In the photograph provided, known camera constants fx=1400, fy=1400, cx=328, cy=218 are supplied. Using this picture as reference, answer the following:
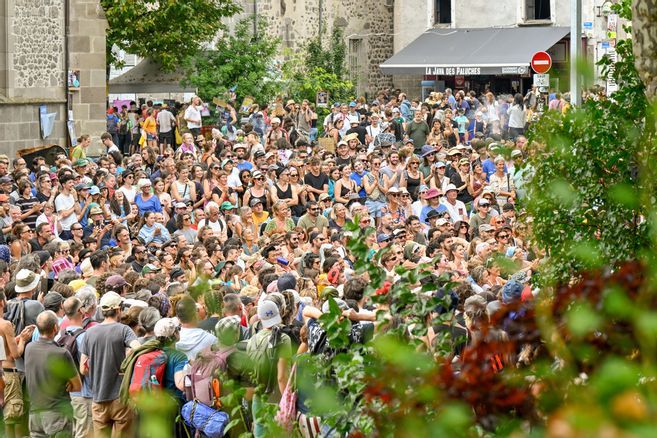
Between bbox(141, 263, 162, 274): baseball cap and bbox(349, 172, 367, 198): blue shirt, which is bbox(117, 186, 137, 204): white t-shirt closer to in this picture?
bbox(349, 172, 367, 198): blue shirt

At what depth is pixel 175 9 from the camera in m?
35.5

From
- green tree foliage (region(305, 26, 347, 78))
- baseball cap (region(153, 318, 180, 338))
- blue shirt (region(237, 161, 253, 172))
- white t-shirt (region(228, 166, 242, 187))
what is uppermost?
green tree foliage (region(305, 26, 347, 78))

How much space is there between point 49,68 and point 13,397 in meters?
18.0

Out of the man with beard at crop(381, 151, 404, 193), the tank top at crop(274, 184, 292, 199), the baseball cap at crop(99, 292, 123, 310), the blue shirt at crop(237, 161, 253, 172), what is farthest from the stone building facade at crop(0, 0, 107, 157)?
the baseball cap at crop(99, 292, 123, 310)

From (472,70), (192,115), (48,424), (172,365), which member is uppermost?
(472,70)

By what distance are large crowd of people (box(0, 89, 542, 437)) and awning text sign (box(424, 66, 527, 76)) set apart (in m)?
11.7

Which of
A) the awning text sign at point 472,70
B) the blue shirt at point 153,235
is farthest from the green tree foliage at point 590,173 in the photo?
the awning text sign at point 472,70

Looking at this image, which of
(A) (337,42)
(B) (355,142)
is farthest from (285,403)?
(A) (337,42)

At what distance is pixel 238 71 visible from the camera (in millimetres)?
31719

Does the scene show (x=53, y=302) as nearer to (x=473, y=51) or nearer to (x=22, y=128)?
(x=22, y=128)

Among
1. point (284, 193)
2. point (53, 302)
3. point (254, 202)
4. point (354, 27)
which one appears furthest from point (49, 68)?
point (354, 27)

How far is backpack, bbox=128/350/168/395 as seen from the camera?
29.2ft

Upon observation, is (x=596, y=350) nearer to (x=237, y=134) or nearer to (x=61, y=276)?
(x=61, y=276)

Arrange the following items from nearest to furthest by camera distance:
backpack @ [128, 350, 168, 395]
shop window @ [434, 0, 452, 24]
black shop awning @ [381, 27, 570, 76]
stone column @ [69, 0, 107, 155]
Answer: backpack @ [128, 350, 168, 395] < stone column @ [69, 0, 107, 155] < black shop awning @ [381, 27, 570, 76] < shop window @ [434, 0, 452, 24]
